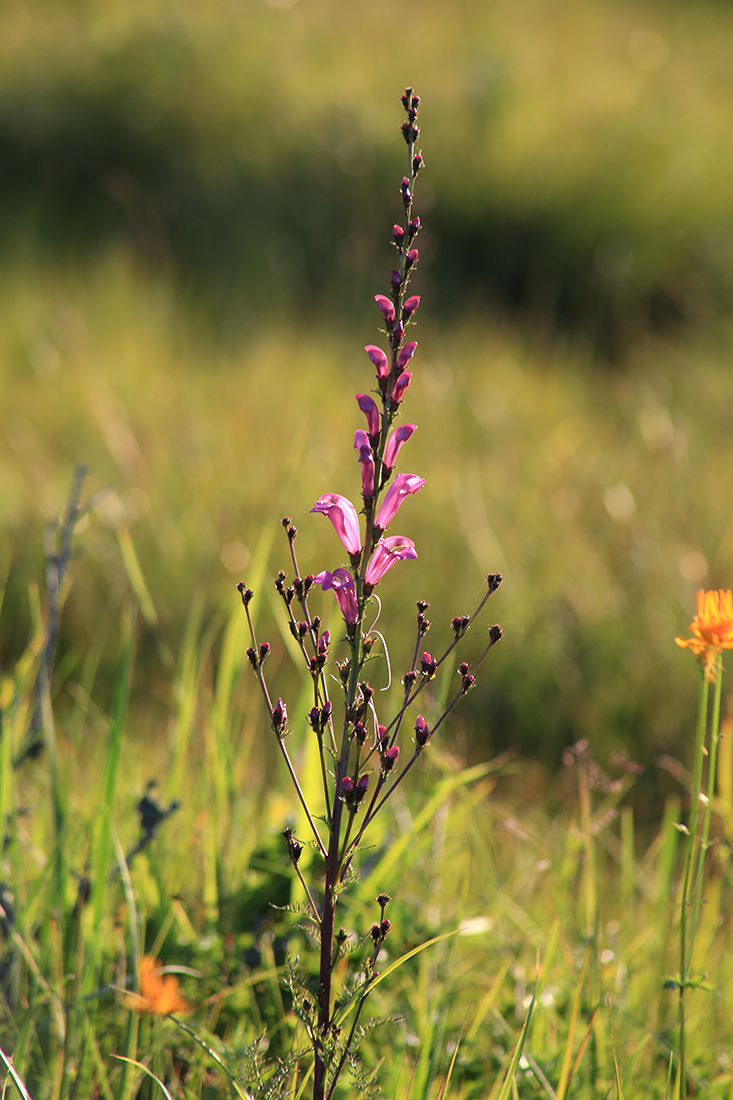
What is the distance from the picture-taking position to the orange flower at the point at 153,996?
49.8 inches

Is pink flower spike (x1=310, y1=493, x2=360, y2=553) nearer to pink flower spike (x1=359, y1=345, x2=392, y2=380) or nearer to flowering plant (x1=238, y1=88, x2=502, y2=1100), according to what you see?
flowering plant (x1=238, y1=88, x2=502, y2=1100)

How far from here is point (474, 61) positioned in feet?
22.9

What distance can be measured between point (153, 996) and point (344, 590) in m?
0.76

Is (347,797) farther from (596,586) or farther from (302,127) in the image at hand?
(302,127)

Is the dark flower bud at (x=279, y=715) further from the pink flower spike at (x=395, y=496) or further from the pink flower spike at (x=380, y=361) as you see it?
the pink flower spike at (x=380, y=361)

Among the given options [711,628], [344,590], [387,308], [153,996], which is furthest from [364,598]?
[153,996]

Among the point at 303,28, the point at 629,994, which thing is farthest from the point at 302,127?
the point at 629,994

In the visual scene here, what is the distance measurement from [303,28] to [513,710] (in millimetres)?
7076

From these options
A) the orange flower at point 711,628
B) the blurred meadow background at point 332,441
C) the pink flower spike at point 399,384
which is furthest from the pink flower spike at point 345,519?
the blurred meadow background at point 332,441

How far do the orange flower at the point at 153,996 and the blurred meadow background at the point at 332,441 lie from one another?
59 mm

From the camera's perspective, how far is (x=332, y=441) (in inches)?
140

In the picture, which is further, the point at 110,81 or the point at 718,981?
the point at 110,81

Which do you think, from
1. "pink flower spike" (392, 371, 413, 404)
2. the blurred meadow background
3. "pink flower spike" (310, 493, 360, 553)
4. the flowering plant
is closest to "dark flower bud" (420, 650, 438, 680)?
the flowering plant

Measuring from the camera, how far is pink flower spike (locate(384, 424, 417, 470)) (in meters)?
0.92
